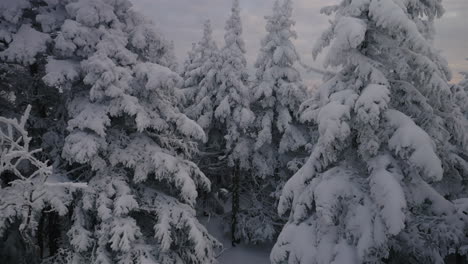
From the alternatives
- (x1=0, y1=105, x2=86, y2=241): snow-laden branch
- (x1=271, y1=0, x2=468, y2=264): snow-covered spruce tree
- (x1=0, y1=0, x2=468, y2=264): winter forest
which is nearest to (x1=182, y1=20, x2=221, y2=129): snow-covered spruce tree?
(x1=0, y1=0, x2=468, y2=264): winter forest

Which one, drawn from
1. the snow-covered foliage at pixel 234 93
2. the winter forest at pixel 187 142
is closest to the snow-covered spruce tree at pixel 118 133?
the winter forest at pixel 187 142

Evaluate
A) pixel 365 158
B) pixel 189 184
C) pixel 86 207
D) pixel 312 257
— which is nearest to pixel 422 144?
pixel 365 158

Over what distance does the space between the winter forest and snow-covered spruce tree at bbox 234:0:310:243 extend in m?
7.79

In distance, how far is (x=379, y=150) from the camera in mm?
8320

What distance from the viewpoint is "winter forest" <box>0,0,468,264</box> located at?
770cm

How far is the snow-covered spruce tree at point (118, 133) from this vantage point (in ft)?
30.4

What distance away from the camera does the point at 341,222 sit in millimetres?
8352

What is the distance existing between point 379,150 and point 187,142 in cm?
608

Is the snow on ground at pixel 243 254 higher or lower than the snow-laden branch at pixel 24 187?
lower

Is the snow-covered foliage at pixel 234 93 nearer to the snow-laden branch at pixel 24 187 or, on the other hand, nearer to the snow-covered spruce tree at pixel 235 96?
the snow-covered spruce tree at pixel 235 96

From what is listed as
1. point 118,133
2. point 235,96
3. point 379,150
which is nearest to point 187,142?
point 118,133

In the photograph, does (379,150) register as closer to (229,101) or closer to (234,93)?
(234,93)

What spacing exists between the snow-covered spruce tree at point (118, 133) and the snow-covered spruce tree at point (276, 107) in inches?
321

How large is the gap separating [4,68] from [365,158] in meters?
10.5
